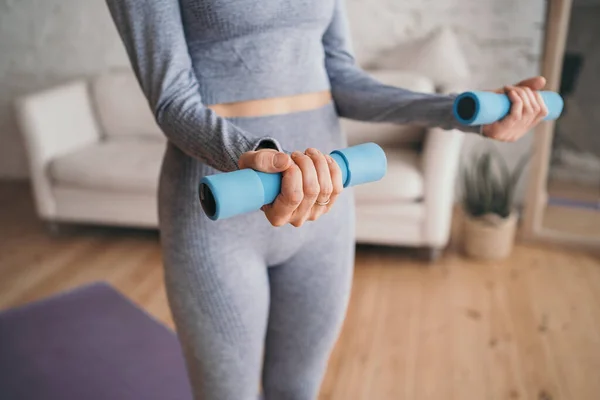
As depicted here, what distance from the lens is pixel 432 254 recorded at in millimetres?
2422

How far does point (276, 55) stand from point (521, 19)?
7.33 feet

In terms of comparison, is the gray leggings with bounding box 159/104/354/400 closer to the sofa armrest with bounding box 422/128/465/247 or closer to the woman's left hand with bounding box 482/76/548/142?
the woman's left hand with bounding box 482/76/548/142

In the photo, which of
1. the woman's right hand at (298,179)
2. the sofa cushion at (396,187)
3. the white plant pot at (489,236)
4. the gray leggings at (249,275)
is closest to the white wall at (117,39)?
the white plant pot at (489,236)

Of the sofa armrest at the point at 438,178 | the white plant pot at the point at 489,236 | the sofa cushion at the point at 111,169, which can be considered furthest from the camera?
the sofa cushion at the point at 111,169

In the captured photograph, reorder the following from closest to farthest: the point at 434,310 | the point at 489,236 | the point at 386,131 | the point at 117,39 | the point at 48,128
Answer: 1. the point at 434,310
2. the point at 489,236
3. the point at 386,131
4. the point at 48,128
5. the point at 117,39

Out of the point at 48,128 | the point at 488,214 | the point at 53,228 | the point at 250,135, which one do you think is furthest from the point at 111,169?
the point at 250,135

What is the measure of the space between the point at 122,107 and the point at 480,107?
99.6 inches

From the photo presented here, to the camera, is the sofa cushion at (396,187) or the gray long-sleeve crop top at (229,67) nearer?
the gray long-sleeve crop top at (229,67)

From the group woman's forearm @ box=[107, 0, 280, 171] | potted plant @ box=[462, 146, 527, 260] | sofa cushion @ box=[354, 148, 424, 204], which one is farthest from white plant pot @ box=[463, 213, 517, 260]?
woman's forearm @ box=[107, 0, 280, 171]

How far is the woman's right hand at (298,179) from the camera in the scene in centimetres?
55

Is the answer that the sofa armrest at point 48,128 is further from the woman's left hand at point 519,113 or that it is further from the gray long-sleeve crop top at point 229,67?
the woman's left hand at point 519,113

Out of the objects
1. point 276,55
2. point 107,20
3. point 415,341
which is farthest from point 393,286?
point 107,20

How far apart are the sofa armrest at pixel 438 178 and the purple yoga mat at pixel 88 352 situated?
1147 millimetres

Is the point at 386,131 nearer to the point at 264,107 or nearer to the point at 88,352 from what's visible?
the point at 88,352
